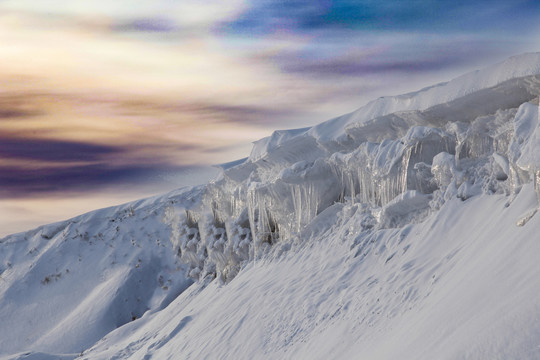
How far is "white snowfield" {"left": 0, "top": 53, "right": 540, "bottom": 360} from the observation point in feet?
19.4

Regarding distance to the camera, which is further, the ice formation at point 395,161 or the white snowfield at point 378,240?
the ice formation at point 395,161

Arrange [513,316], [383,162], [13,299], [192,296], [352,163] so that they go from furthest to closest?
[13,299], [192,296], [352,163], [383,162], [513,316]

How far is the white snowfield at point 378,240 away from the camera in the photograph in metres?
5.91

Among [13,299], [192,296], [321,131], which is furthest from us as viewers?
[13,299]

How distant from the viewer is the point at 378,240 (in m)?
9.83

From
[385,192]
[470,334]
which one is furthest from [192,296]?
[470,334]

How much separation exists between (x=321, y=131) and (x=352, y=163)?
188 centimetres

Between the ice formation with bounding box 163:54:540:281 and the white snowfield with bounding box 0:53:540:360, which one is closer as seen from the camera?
the white snowfield with bounding box 0:53:540:360

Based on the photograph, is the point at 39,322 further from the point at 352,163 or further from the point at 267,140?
the point at 352,163

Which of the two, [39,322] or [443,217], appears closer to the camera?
[443,217]

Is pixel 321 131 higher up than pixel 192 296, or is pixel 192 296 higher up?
pixel 321 131

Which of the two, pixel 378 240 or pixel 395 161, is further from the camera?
pixel 395 161

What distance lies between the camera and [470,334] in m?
5.03

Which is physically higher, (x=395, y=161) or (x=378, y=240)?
(x=395, y=161)
